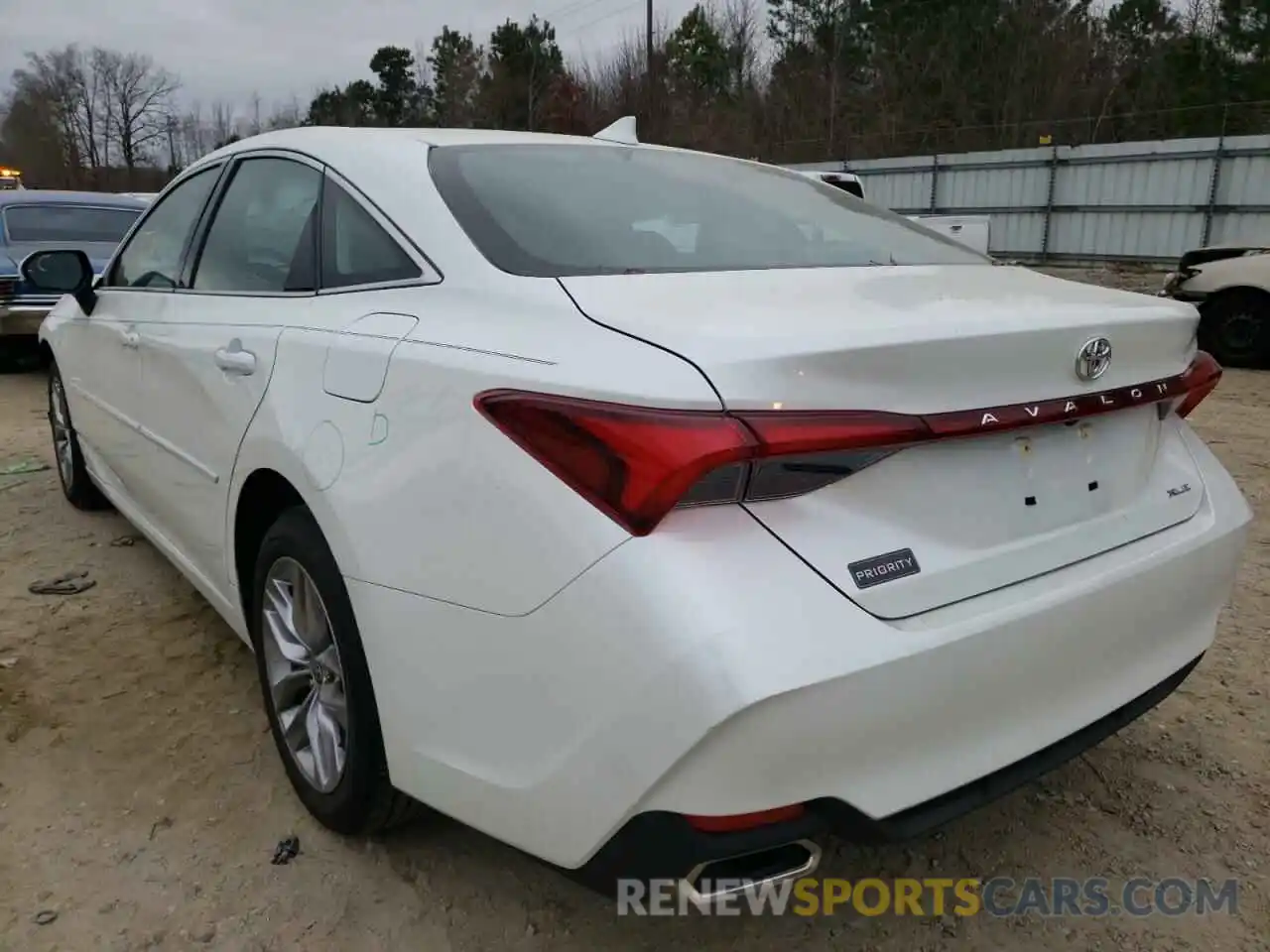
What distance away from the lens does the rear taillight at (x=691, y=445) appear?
4.44ft

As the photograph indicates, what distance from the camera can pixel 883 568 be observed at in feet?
4.74

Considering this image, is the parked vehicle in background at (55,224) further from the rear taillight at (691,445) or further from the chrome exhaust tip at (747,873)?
the chrome exhaust tip at (747,873)

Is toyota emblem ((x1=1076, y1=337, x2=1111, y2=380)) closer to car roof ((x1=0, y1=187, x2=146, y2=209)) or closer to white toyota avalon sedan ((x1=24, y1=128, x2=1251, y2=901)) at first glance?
white toyota avalon sedan ((x1=24, y1=128, x2=1251, y2=901))

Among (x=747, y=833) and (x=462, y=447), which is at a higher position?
(x=462, y=447)

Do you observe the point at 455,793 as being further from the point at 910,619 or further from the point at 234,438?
the point at 234,438

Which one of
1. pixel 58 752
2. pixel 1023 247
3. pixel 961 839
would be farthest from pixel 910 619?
pixel 1023 247

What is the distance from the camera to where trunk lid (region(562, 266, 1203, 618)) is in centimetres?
142

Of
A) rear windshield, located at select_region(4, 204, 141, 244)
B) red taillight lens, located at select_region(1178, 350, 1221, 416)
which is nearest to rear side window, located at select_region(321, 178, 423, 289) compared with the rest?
red taillight lens, located at select_region(1178, 350, 1221, 416)

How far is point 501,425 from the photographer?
4.97ft

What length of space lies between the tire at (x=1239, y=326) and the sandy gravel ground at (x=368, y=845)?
6766 millimetres

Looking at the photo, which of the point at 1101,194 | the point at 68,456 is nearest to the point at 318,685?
the point at 68,456

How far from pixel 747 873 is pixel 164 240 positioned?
2.89 metres

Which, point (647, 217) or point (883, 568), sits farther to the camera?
point (647, 217)

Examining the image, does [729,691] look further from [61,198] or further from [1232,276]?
[61,198]
